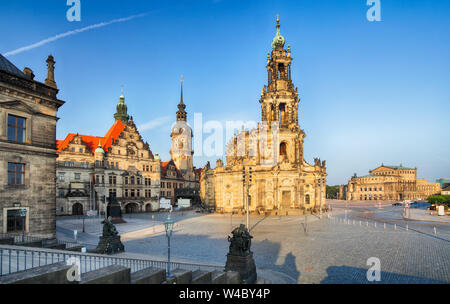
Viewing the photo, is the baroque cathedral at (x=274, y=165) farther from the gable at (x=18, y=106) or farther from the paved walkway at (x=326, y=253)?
the gable at (x=18, y=106)

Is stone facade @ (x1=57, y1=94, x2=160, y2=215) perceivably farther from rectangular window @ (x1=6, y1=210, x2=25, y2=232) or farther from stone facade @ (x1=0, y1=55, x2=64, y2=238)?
rectangular window @ (x1=6, y1=210, x2=25, y2=232)

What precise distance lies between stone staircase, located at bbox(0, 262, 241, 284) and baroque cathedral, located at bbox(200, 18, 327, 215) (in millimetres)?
38398

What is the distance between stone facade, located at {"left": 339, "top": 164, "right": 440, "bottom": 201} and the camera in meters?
134

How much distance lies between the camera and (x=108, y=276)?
7633mm

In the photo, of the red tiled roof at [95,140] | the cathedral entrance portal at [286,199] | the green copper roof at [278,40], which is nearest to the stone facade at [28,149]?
the red tiled roof at [95,140]

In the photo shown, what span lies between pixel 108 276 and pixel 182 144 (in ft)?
278

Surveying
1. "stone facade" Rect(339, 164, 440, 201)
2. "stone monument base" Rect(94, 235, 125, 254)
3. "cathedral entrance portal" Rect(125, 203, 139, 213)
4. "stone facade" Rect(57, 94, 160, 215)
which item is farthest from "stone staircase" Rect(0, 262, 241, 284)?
"stone facade" Rect(339, 164, 440, 201)

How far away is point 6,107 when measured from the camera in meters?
18.1

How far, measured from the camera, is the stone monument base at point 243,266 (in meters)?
12.5

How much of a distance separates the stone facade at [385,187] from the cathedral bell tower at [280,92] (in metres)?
101

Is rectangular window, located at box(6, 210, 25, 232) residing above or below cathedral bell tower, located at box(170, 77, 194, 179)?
below

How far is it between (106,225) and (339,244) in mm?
18609
